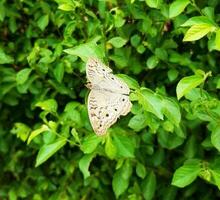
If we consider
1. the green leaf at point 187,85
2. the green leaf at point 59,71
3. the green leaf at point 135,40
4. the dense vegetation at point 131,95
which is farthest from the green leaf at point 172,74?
the green leaf at point 187,85

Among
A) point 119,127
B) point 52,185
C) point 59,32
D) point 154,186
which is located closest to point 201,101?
point 119,127

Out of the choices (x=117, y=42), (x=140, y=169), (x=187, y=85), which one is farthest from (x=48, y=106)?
(x=187, y=85)

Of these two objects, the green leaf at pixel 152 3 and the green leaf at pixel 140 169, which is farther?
the green leaf at pixel 140 169

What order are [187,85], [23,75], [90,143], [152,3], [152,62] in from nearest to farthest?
1. [187,85]
2. [152,3]
3. [90,143]
4. [152,62]
5. [23,75]

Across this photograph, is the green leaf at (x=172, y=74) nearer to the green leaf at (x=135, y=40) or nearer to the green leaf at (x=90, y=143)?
the green leaf at (x=135, y=40)

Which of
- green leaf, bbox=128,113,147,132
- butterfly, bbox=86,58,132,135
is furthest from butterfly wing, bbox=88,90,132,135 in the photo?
green leaf, bbox=128,113,147,132

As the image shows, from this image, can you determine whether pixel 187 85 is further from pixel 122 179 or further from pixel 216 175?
pixel 122 179

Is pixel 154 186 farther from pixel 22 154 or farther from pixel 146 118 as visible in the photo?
pixel 22 154
